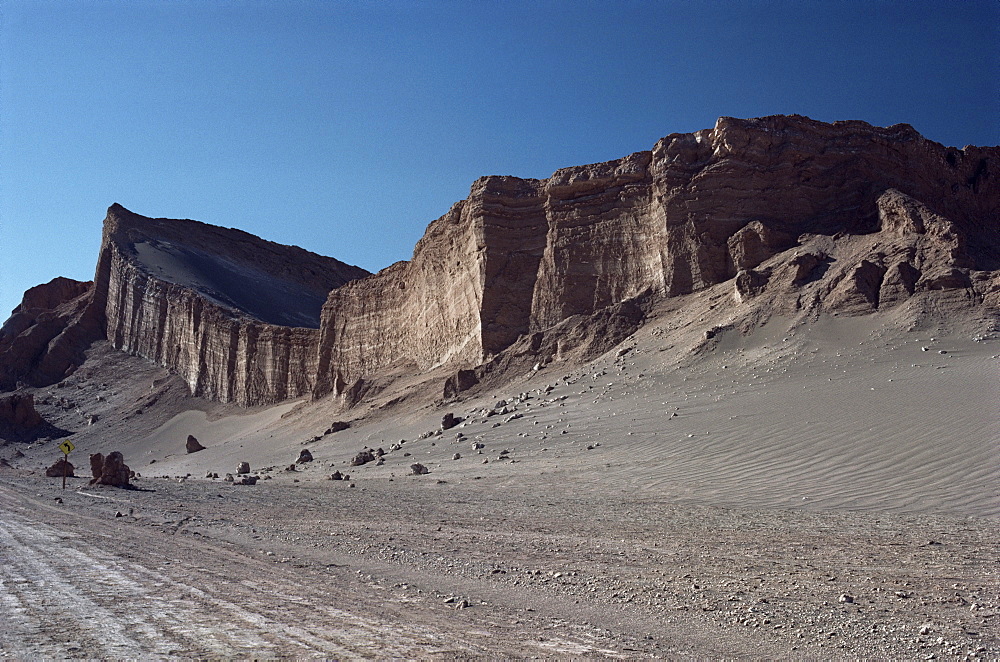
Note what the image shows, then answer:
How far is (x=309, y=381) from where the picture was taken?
47188 millimetres

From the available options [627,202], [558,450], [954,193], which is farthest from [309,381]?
[954,193]

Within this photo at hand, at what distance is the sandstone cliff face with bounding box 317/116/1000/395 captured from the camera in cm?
2714

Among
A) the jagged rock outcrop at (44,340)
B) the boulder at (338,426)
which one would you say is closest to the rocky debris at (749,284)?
the boulder at (338,426)

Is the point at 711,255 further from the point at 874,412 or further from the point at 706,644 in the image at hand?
the point at 706,644

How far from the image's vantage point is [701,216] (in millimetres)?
28438

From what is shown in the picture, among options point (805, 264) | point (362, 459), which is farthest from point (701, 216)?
point (362, 459)

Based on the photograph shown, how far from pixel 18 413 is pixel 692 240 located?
144 feet

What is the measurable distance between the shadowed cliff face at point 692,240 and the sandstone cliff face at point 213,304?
6196 mm

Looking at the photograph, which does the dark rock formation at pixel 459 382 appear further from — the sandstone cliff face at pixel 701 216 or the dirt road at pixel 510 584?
the dirt road at pixel 510 584

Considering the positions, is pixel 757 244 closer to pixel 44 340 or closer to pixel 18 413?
pixel 18 413

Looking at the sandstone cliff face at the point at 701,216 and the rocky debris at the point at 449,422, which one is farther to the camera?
the sandstone cliff face at the point at 701,216

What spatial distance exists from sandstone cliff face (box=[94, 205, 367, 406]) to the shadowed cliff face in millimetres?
6196

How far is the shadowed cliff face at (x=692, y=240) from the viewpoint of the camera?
79.8 ft

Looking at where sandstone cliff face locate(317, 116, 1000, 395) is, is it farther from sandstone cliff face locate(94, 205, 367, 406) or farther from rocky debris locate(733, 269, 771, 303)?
sandstone cliff face locate(94, 205, 367, 406)
